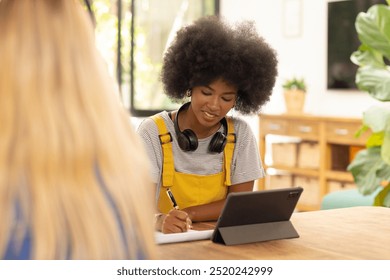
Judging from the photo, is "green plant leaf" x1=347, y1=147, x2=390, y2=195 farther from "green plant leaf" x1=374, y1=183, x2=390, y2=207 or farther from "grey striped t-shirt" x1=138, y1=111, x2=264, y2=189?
"grey striped t-shirt" x1=138, y1=111, x2=264, y2=189

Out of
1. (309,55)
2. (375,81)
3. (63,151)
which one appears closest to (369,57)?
(375,81)

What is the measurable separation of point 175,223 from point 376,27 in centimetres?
124

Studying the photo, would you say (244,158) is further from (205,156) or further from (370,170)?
(370,170)

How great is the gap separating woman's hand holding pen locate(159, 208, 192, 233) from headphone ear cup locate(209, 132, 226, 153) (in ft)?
1.59

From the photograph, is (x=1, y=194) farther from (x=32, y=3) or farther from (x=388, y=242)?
(x=388, y=242)

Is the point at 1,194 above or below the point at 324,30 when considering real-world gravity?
below

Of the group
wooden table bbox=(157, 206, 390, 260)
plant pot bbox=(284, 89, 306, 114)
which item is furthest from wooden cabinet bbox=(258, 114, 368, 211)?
wooden table bbox=(157, 206, 390, 260)

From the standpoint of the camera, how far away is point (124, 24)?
22.7 feet

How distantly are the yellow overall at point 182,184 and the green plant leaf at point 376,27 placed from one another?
79 cm

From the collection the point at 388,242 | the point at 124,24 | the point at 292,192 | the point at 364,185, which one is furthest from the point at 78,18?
the point at 124,24

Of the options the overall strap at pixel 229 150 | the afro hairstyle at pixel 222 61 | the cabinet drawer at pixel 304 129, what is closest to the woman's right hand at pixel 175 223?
the overall strap at pixel 229 150

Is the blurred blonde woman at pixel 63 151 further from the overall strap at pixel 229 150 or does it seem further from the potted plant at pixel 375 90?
the potted plant at pixel 375 90

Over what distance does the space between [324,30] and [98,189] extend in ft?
18.0
